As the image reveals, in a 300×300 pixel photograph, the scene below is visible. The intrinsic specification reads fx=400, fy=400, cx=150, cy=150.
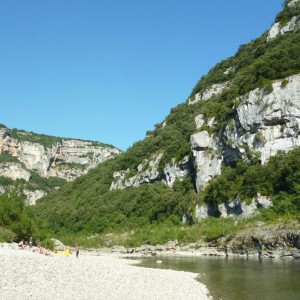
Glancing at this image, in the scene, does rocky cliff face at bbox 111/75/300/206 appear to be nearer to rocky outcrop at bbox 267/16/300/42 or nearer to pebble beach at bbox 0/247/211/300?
rocky outcrop at bbox 267/16/300/42

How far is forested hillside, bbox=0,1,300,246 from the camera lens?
3108 inches

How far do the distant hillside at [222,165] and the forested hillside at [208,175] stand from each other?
0.23 metres

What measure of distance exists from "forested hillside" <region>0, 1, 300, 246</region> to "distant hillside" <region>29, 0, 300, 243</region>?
0.76 feet

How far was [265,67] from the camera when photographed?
9838 centimetres

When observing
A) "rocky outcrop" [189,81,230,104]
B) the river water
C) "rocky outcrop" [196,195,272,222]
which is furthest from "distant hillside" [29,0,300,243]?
the river water

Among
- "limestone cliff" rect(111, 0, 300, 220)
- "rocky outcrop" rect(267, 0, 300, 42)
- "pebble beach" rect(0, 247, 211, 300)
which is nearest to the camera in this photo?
"pebble beach" rect(0, 247, 211, 300)

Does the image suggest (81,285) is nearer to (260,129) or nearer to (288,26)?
(260,129)

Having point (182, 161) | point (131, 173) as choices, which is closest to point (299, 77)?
point (182, 161)

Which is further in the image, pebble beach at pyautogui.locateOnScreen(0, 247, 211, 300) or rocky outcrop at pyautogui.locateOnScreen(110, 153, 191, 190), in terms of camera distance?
rocky outcrop at pyautogui.locateOnScreen(110, 153, 191, 190)

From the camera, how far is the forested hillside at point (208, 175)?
78938 mm

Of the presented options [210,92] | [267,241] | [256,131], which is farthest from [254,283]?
[210,92]

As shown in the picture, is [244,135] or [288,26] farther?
[288,26]

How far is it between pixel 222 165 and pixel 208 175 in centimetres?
421

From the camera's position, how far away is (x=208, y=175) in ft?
319
